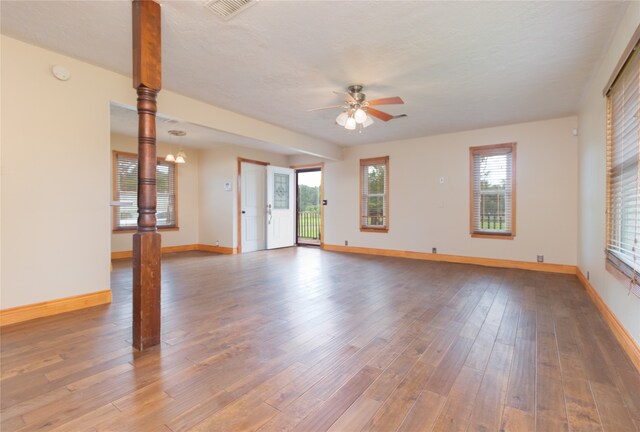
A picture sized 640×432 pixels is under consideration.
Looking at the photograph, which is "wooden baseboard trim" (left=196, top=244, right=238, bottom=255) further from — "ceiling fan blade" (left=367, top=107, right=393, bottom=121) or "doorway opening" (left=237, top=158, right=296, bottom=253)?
"ceiling fan blade" (left=367, top=107, right=393, bottom=121)

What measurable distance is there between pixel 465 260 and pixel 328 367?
4.66 m

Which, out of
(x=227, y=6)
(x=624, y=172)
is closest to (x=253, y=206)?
(x=227, y=6)

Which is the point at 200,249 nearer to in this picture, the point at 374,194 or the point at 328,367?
the point at 374,194

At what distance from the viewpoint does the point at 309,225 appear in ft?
32.6

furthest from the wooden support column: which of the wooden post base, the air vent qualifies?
the air vent

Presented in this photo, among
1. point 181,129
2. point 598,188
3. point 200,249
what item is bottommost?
point 200,249

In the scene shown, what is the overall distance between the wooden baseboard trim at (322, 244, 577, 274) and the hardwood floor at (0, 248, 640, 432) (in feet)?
5.25

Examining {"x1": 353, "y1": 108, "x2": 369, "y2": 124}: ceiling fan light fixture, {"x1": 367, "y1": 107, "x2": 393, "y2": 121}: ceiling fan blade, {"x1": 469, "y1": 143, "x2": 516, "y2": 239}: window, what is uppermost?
{"x1": 367, "y1": 107, "x2": 393, "y2": 121}: ceiling fan blade

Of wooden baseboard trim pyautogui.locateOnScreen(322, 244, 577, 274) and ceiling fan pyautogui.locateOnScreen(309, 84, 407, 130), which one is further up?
ceiling fan pyautogui.locateOnScreen(309, 84, 407, 130)

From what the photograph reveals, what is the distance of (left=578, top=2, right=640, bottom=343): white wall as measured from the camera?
2.26m

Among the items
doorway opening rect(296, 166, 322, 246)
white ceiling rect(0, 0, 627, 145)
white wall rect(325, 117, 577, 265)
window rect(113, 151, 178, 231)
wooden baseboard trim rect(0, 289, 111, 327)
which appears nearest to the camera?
white ceiling rect(0, 0, 627, 145)

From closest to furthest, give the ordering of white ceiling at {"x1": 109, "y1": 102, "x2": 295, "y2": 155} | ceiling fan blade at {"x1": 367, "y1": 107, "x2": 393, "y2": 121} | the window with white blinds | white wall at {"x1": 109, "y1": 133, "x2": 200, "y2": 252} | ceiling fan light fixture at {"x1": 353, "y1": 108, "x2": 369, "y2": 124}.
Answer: the window with white blinds → ceiling fan light fixture at {"x1": 353, "y1": 108, "x2": 369, "y2": 124} → ceiling fan blade at {"x1": 367, "y1": 107, "x2": 393, "y2": 121} → white ceiling at {"x1": 109, "y1": 102, "x2": 295, "y2": 155} → white wall at {"x1": 109, "y1": 133, "x2": 200, "y2": 252}

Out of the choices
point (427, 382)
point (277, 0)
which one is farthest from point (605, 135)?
point (277, 0)

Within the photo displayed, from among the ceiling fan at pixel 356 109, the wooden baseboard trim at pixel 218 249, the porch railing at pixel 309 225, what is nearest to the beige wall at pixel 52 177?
the ceiling fan at pixel 356 109
